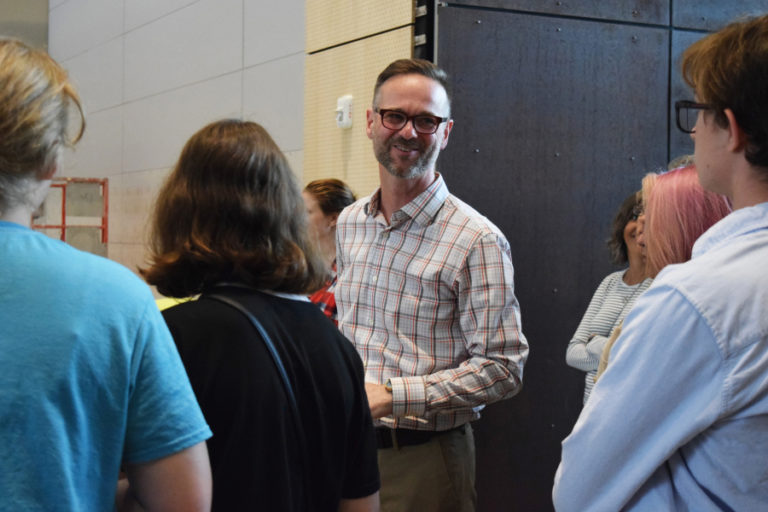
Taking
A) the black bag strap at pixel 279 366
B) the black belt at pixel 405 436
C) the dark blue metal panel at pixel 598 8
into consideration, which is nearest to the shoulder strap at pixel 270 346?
the black bag strap at pixel 279 366

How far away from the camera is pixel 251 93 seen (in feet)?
15.6

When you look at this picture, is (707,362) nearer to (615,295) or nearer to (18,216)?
(18,216)

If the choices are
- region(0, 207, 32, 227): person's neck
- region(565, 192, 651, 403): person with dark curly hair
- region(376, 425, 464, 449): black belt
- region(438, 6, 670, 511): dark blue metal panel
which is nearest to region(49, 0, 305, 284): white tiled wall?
region(438, 6, 670, 511): dark blue metal panel

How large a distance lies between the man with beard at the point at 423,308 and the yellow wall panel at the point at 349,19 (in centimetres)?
99

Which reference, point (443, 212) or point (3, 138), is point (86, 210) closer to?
point (443, 212)

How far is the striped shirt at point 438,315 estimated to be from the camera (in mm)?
1989

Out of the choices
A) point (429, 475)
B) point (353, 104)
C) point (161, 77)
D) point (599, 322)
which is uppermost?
point (161, 77)

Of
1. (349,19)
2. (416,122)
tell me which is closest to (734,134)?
(416,122)

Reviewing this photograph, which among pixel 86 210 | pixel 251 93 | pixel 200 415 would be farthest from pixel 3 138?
pixel 86 210

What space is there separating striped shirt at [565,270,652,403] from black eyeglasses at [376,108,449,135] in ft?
2.97

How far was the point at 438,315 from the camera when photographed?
205 cm

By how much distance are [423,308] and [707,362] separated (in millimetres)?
1086

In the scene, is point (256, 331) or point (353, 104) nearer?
point (256, 331)

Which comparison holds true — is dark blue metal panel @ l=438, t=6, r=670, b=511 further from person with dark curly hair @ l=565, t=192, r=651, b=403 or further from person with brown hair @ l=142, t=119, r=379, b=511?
person with brown hair @ l=142, t=119, r=379, b=511
